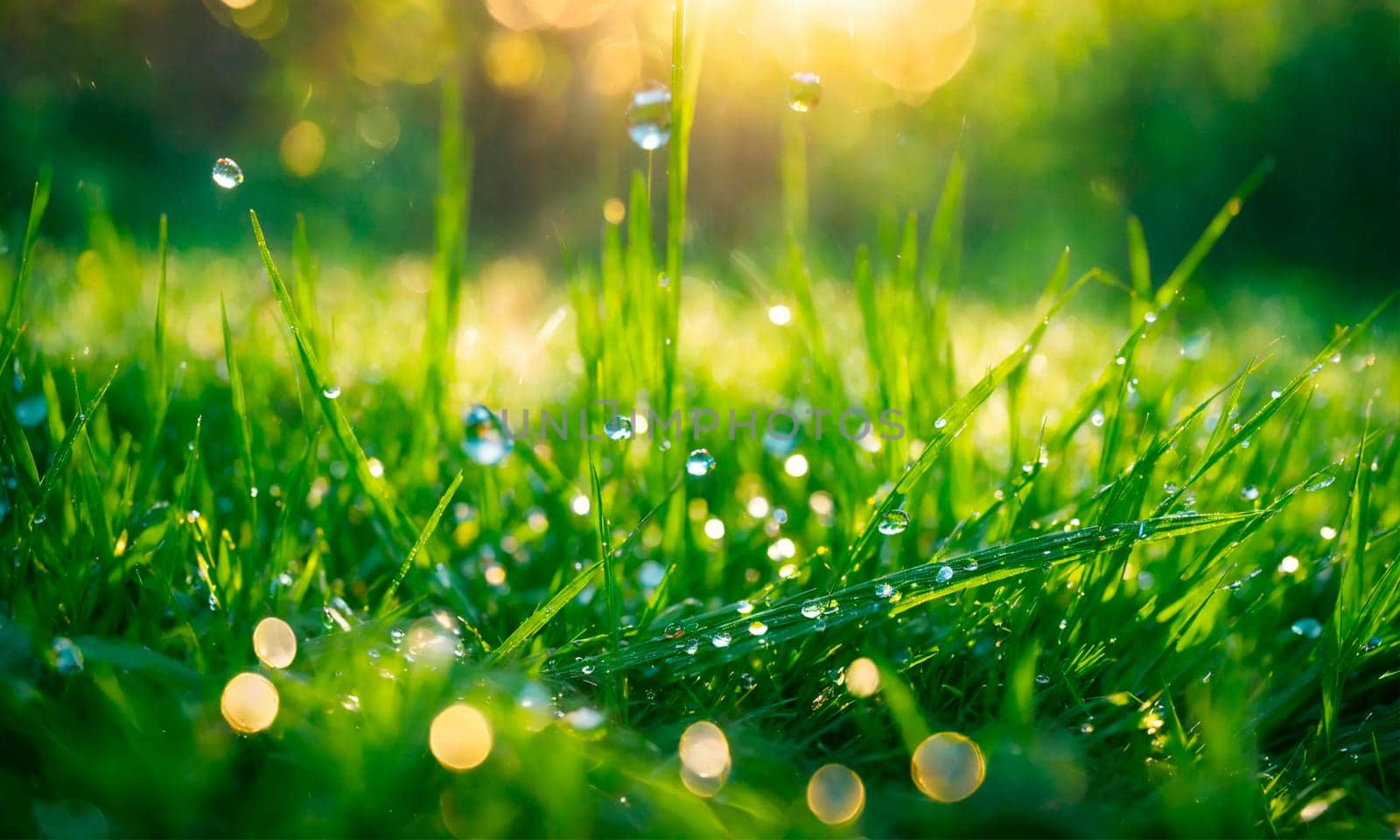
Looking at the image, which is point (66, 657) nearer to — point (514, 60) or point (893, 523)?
point (893, 523)

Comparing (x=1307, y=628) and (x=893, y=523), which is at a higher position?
(x=893, y=523)

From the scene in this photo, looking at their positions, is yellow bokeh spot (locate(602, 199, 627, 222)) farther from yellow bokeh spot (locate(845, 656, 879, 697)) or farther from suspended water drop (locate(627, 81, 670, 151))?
yellow bokeh spot (locate(845, 656, 879, 697))

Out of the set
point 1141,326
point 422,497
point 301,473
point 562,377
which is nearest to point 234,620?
point 301,473

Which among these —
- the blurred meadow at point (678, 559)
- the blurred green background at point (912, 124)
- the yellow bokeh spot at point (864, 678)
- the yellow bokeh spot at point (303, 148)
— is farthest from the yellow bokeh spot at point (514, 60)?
the yellow bokeh spot at point (864, 678)

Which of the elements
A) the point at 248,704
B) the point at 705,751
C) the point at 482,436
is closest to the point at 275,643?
the point at 248,704

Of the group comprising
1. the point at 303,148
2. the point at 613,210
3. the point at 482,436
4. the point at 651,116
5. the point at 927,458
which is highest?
the point at 303,148

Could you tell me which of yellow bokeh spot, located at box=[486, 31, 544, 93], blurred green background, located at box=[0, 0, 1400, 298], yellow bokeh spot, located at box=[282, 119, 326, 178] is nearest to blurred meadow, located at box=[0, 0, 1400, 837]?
blurred green background, located at box=[0, 0, 1400, 298]
